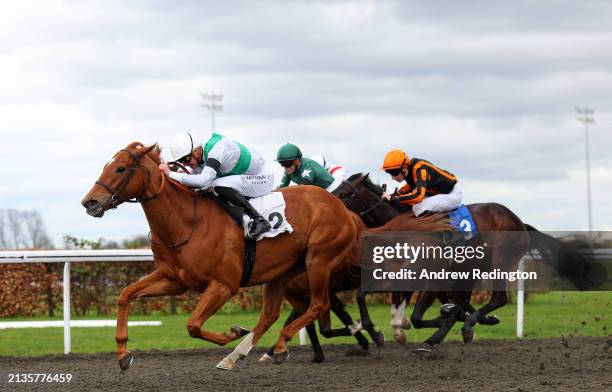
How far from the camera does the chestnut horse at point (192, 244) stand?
6.45 metres

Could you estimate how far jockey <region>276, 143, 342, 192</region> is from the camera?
838 centimetres

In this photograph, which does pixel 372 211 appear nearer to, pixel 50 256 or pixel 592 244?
pixel 592 244

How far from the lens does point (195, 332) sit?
21.3 feet

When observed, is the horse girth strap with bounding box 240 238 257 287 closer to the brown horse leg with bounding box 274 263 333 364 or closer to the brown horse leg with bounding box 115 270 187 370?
the brown horse leg with bounding box 115 270 187 370

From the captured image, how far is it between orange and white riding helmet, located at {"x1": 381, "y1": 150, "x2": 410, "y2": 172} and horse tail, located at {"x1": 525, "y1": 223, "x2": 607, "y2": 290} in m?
1.56

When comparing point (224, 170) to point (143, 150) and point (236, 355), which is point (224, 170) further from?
point (236, 355)

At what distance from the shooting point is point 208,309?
6535 mm

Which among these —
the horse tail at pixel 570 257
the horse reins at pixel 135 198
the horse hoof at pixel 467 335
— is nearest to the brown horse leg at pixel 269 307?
the horse reins at pixel 135 198

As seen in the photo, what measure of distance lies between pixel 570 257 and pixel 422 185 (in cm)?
187

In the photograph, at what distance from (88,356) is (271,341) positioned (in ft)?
7.76

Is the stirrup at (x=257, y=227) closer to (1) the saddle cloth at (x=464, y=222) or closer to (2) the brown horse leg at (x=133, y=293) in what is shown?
(2) the brown horse leg at (x=133, y=293)

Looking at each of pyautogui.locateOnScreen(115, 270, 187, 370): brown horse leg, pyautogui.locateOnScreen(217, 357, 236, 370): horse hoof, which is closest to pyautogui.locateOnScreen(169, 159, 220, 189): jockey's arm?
pyautogui.locateOnScreen(115, 270, 187, 370): brown horse leg

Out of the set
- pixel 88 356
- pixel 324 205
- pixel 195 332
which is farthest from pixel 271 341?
pixel 195 332

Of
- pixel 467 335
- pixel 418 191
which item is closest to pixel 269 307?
pixel 418 191
